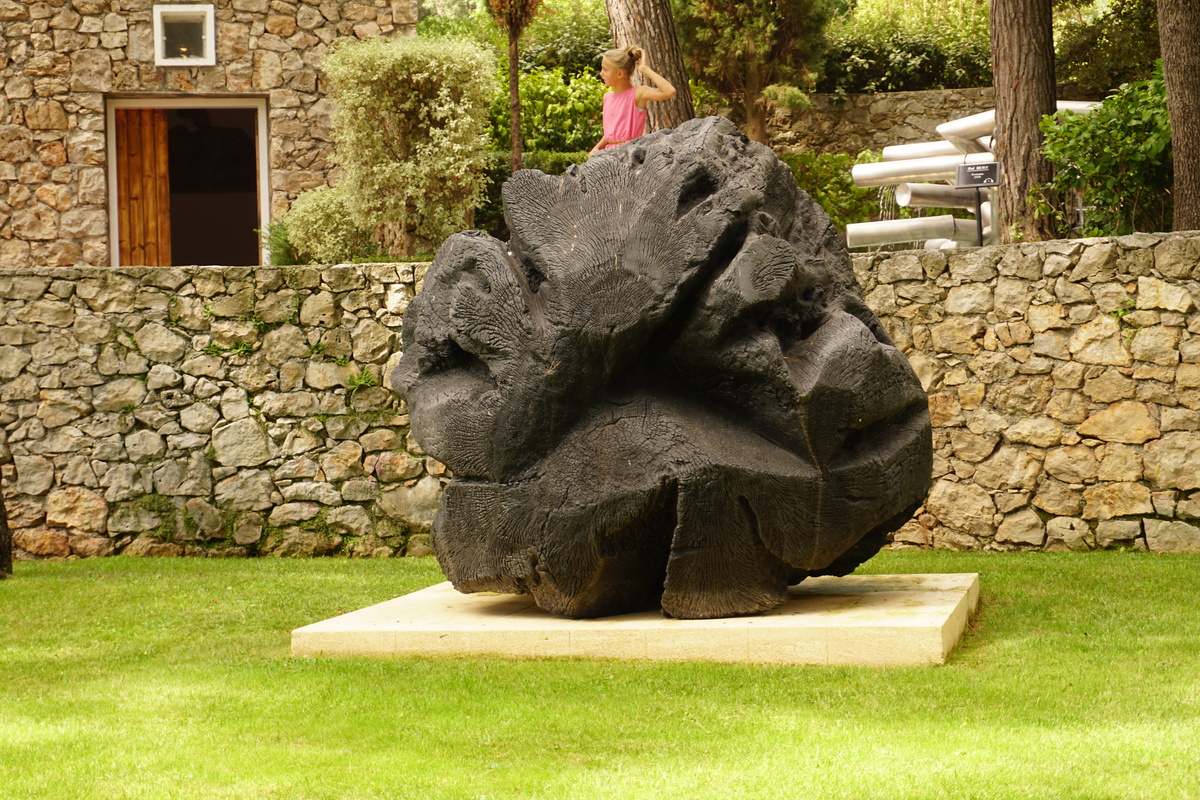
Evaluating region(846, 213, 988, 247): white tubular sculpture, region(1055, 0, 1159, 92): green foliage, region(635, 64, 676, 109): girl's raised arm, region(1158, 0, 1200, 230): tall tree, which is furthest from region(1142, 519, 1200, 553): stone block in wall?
region(1055, 0, 1159, 92): green foliage

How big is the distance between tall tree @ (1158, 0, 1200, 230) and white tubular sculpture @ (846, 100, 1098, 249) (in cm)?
182

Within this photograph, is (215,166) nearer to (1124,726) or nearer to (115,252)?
(115,252)

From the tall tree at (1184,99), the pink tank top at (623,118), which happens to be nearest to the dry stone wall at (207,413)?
the pink tank top at (623,118)

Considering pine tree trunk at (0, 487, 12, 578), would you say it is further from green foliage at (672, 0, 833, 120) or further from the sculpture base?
green foliage at (672, 0, 833, 120)

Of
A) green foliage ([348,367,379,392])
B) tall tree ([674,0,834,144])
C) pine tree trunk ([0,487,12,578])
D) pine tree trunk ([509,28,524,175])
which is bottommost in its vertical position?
pine tree trunk ([0,487,12,578])

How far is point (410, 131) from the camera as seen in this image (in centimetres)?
1316

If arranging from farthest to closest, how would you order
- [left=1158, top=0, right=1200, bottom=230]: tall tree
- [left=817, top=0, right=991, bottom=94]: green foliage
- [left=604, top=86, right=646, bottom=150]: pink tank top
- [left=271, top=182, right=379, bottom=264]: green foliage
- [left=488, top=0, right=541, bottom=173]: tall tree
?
[left=817, top=0, right=991, bottom=94]: green foliage
[left=488, top=0, right=541, bottom=173]: tall tree
[left=271, top=182, right=379, bottom=264]: green foliage
[left=604, top=86, right=646, bottom=150]: pink tank top
[left=1158, top=0, right=1200, bottom=230]: tall tree

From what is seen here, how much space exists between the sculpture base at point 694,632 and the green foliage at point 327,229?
7.68 meters

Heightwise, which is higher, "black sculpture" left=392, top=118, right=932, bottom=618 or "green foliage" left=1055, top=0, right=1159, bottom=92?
"green foliage" left=1055, top=0, right=1159, bottom=92

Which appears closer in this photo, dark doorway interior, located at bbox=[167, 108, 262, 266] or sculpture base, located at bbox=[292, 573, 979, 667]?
sculpture base, located at bbox=[292, 573, 979, 667]

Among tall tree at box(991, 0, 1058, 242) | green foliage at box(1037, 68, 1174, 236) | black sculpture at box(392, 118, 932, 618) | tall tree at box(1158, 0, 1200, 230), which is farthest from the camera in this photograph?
tall tree at box(991, 0, 1058, 242)

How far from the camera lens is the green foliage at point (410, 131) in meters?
12.7

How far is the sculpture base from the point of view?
4.95 metres

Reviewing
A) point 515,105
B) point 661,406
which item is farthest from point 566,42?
point 661,406
